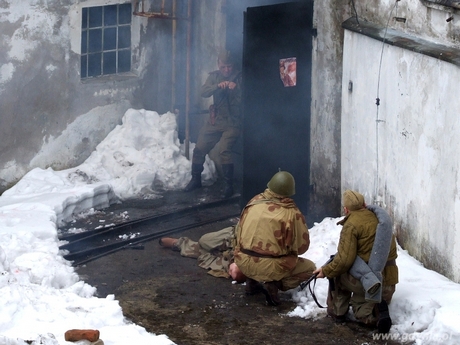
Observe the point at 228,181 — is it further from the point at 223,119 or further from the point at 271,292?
the point at 271,292

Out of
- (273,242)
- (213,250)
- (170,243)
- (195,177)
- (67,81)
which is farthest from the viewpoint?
(195,177)

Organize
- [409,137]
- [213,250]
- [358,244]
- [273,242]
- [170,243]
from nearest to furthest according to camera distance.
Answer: [358,244]
[273,242]
[409,137]
[213,250]
[170,243]

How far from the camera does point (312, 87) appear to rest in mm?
11430

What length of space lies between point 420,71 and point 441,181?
1256 millimetres

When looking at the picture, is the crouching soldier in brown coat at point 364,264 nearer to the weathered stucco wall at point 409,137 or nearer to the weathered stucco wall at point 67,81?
the weathered stucco wall at point 409,137

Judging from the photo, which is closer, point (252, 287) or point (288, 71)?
point (252, 287)

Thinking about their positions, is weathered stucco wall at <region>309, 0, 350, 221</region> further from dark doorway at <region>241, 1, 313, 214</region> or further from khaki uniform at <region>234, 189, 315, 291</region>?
khaki uniform at <region>234, 189, 315, 291</region>

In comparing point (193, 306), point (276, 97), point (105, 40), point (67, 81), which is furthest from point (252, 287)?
point (105, 40)

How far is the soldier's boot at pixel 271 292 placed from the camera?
8.53m

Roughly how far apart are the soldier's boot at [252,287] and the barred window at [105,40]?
5858mm

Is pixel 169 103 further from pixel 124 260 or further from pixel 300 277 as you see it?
pixel 300 277

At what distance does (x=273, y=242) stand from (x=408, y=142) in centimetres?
196

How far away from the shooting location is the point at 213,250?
1009 cm

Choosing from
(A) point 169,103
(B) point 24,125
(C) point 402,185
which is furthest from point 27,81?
(C) point 402,185
